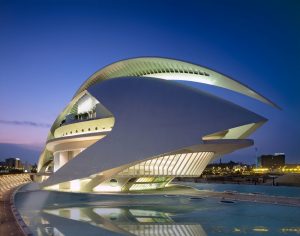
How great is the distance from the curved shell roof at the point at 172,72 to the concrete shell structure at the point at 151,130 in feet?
0.31

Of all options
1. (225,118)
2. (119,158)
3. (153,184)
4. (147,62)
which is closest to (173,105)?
(225,118)

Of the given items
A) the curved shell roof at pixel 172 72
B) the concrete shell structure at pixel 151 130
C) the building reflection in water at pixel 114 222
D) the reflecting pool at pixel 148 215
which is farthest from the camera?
the curved shell roof at pixel 172 72

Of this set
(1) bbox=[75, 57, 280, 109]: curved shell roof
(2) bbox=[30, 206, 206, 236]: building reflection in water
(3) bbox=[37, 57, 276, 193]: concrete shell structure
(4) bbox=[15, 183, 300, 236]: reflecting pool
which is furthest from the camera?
(1) bbox=[75, 57, 280, 109]: curved shell roof

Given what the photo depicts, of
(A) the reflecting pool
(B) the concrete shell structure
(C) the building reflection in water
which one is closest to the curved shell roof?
(B) the concrete shell structure

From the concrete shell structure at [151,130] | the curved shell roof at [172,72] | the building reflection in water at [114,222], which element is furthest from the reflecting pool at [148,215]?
the curved shell roof at [172,72]

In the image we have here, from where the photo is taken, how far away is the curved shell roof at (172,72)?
26.7m

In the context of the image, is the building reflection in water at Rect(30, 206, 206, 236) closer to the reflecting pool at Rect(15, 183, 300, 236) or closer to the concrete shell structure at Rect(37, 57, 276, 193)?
the reflecting pool at Rect(15, 183, 300, 236)

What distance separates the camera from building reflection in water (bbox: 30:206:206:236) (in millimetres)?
13562

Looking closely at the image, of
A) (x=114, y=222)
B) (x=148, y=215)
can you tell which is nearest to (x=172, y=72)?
(x=148, y=215)

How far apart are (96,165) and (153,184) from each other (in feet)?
31.8

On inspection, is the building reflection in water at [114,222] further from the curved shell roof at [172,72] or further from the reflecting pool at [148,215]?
the curved shell roof at [172,72]

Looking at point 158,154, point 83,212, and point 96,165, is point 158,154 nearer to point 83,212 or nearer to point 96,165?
point 96,165

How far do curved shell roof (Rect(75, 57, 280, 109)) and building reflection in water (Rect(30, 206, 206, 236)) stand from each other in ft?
42.2

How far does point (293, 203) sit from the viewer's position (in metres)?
20.9
